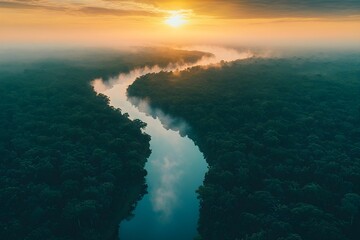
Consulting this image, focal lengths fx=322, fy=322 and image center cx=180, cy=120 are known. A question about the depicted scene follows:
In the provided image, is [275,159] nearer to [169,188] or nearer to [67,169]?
[169,188]

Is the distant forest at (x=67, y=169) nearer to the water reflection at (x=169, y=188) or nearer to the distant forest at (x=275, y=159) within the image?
the water reflection at (x=169, y=188)

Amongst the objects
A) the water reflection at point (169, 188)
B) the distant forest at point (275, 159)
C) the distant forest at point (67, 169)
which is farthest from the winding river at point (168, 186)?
the distant forest at point (275, 159)

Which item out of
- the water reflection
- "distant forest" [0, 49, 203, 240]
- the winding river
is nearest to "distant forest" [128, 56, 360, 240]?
the winding river

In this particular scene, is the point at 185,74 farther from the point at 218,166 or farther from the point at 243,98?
the point at 218,166

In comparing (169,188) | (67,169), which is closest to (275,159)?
(169,188)

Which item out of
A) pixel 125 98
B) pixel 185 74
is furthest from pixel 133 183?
pixel 185 74
